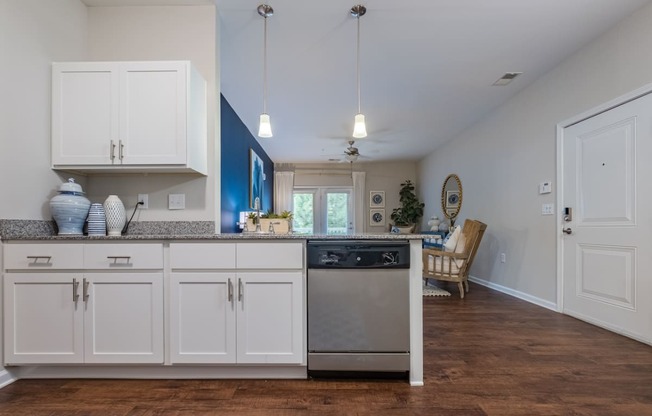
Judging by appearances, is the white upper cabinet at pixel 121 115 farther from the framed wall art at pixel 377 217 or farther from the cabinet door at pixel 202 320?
the framed wall art at pixel 377 217

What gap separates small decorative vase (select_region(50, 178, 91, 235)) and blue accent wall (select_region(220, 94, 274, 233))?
1697 millimetres

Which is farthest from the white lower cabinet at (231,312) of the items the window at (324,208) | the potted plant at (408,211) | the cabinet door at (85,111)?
the window at (324,208)

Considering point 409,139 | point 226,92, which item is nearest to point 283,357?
point 226,92

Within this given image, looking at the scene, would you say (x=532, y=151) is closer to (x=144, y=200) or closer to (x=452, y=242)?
(x=452, y=242)

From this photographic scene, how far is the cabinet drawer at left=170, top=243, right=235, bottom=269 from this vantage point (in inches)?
72.6

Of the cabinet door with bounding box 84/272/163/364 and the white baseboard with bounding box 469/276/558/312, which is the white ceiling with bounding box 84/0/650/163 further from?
the white baseboard with bounding box 469/276/558/312

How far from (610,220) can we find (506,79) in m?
1.79

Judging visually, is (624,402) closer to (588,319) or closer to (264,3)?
(588,319)

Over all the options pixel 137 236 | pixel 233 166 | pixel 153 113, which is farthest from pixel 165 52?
pixel 233 166

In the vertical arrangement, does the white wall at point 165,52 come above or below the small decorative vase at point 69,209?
above

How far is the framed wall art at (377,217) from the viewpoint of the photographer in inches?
319

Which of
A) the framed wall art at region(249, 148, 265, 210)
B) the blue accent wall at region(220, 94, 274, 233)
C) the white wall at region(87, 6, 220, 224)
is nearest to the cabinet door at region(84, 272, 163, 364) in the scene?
the white wall at region(87, 6, 220, 224)

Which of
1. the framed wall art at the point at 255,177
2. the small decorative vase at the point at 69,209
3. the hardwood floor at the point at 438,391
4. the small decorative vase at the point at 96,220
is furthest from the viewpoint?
the framed wall art at the point at 255,177

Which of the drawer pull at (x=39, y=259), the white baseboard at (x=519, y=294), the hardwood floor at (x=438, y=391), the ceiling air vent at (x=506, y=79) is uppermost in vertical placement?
the ceiling air vent at (x=506, y=79)
